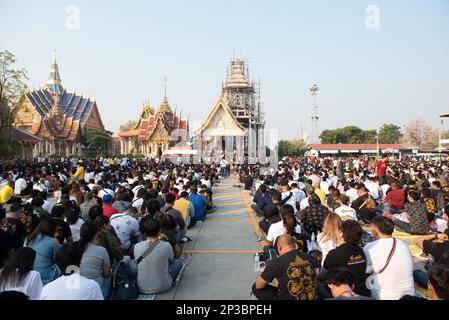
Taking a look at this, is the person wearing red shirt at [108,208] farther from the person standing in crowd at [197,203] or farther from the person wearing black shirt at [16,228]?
the person standing in crowd at [197,203]

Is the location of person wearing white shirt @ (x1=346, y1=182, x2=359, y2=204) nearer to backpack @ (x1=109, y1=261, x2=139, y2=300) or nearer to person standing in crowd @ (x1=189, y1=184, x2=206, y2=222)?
person standing in crowd @ (x1=189, y1=184, x2=206, y2=222)

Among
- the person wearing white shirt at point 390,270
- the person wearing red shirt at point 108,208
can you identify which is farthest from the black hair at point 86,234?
the person wearing white shirt at point 390,270

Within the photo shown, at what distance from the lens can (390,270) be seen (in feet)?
12.3

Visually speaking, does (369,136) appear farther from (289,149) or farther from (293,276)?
(293,276)

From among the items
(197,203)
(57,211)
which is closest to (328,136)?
(197,203)

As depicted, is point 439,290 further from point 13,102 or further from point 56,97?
point 56,97

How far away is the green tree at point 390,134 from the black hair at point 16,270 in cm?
8699

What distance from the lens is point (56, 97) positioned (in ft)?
199

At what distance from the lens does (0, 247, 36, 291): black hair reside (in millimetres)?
3414

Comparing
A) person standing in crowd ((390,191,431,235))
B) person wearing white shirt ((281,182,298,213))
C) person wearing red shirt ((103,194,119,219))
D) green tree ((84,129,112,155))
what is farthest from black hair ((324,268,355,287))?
green tree ((84,129,112,155))

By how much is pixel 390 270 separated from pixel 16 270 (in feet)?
12.1

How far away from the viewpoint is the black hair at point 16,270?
134 inches

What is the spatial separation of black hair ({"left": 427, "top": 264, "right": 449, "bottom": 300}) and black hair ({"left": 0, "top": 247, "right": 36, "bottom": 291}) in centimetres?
355
